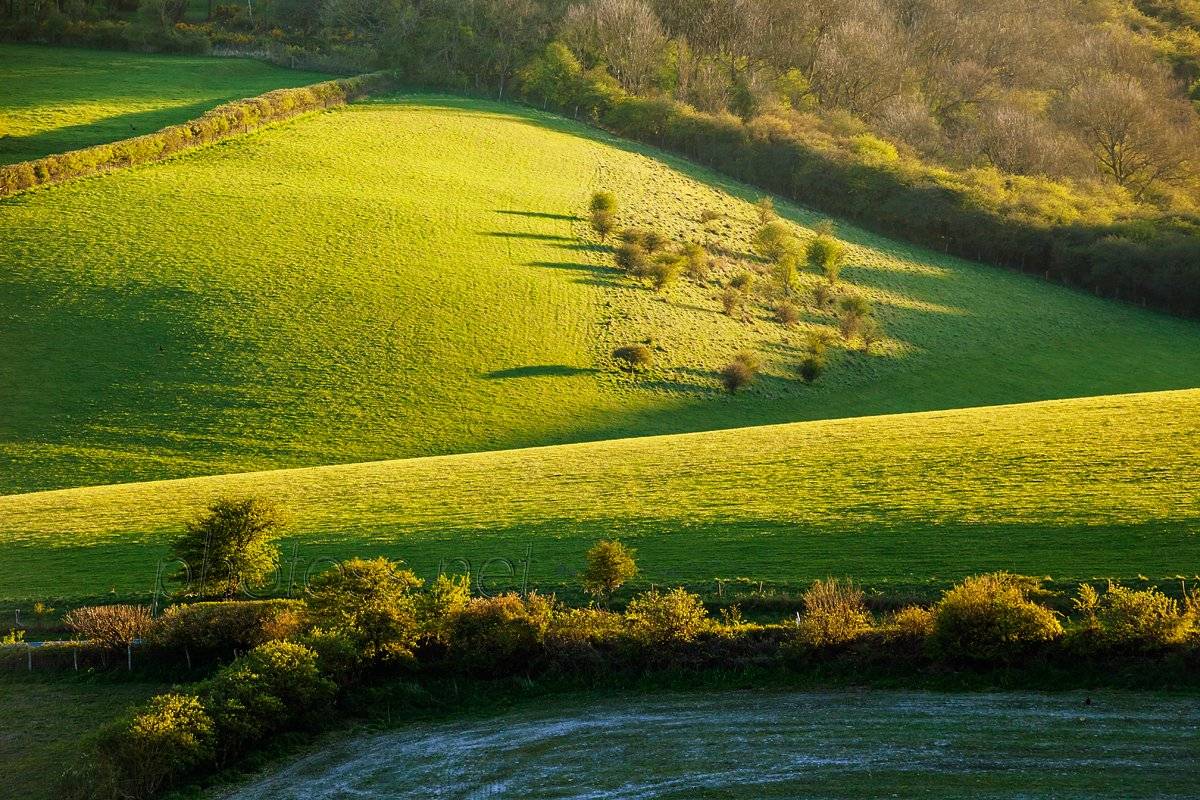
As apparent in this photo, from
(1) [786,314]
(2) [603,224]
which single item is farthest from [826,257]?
(2) [603,224]

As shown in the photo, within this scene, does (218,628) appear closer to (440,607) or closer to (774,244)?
(440,607)

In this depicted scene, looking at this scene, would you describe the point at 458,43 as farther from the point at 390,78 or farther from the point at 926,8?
the point at 926,8

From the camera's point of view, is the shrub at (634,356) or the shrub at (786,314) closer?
the shrub at (634,356)

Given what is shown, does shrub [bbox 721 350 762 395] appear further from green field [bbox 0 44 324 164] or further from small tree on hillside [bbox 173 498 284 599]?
green field [bbox 0 44 324 164]

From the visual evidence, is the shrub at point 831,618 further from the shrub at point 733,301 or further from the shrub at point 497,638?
the shrub at point 733,301

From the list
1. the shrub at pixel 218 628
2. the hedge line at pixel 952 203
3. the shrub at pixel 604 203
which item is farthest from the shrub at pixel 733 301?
the shrub at pixel 218 628

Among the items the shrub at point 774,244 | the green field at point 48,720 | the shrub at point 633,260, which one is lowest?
the green field at point 48,720
